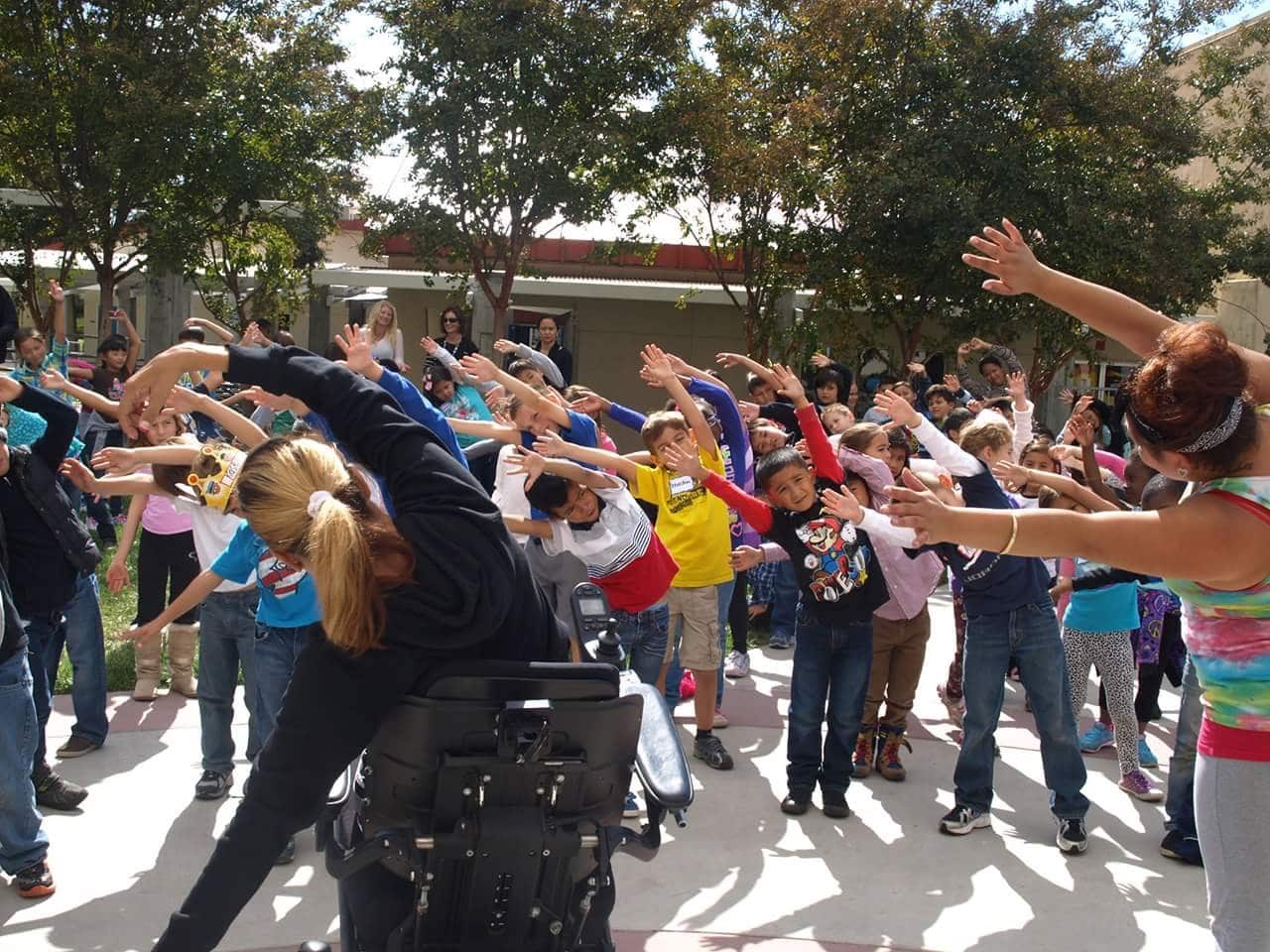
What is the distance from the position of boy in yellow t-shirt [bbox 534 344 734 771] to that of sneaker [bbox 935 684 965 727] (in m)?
1.51

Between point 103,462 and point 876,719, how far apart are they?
363 cm

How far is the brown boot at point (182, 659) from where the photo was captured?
257 inches

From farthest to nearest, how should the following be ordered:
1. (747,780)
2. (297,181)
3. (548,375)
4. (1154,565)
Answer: (297,181), (548,375), (747,780), (1154,565)

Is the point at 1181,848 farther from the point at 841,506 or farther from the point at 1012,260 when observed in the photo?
the point at 1012,260

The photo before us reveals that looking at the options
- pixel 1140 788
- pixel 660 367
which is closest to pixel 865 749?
pixel 1140 788

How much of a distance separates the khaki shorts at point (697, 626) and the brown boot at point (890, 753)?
87cm

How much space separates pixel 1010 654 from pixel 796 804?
44.0 inches

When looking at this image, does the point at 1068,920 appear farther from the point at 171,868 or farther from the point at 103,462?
the point at 103,462

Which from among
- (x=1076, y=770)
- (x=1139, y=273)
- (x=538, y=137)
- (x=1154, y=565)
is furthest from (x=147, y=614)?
(x=1139, y=273)

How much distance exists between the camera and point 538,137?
13.0 m

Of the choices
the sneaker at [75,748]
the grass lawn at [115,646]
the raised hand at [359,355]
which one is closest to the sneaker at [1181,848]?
the raised hand at [359,355]

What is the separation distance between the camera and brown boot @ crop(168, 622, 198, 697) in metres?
6.54

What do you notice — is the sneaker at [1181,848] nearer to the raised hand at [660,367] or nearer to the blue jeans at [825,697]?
the blue jeans at [825,697]

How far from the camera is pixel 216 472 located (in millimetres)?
4758
